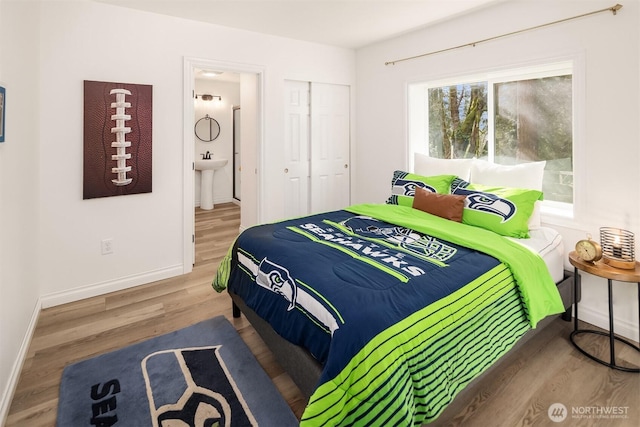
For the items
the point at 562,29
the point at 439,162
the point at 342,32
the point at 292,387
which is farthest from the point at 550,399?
the point at 342,32

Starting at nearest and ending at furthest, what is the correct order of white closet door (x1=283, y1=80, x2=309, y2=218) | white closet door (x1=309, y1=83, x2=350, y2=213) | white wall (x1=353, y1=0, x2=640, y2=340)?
white wall (x1=353, y1=0, x2=640, y2=340)
white closet door (x1=283, y1=80, x2=309, y2=218)
white closet door (x1=309, y1=83, x2=350, y2=213)

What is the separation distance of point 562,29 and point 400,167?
75.5 inches

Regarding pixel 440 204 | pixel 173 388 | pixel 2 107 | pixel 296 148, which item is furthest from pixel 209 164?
pixel 173 388

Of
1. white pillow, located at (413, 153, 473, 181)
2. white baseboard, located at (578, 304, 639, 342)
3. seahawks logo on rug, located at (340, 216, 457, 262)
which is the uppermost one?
white pillow, located at (413, 153, 473, 181)

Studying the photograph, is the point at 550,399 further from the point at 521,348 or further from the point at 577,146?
the point at 577,146

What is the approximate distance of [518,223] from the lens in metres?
2.49

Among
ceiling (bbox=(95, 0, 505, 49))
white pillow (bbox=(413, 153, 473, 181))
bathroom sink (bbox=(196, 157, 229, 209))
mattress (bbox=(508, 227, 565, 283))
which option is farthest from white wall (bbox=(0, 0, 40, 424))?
bathroom sink (bbox=(196, 157, 229, 209))

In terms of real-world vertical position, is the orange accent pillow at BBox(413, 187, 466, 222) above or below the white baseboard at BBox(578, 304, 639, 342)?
above

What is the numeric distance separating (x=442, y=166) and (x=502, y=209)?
3.24ft

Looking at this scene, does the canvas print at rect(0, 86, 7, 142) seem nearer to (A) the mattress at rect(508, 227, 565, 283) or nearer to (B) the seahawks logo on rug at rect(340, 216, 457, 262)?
(B) the seahawks logo on rug at rect(340, 216, 457, 262)

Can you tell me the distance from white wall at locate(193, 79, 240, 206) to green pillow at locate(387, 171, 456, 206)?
4495mm

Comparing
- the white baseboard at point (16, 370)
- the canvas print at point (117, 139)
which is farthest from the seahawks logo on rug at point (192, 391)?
the canvas print at point (117, 139)

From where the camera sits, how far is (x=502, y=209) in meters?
2.54

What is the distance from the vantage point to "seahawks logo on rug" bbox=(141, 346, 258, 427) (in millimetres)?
1713
